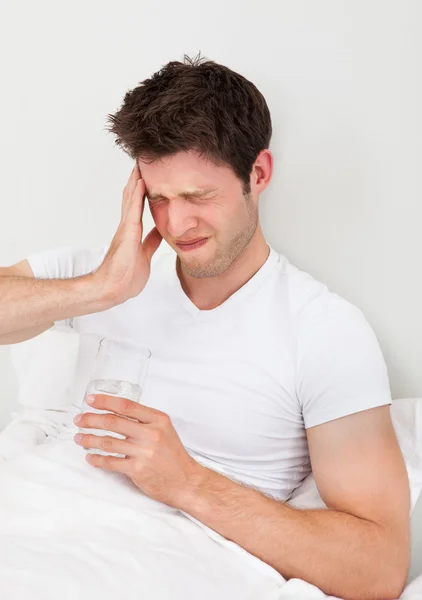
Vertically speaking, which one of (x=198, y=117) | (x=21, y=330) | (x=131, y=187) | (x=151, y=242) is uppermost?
(x=198, y=117)

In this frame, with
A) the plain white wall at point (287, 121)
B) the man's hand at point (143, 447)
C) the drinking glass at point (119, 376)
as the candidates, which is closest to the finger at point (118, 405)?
the man's hand at point (143, 447)

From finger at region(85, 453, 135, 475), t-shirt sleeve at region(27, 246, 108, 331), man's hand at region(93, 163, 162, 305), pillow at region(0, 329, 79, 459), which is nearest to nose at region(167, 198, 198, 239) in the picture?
man's hand at region(93, 163, 162, 305)

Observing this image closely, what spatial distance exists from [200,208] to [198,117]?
6.8 inches

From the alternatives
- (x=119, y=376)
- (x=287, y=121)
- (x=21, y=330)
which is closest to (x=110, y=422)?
(x=119, y=376)

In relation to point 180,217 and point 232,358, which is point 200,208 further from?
point 232,358

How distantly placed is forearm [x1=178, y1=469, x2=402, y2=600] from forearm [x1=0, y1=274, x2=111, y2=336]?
43 cm

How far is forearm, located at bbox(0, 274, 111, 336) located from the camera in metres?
1.49

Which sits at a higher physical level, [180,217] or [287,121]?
[287,121]

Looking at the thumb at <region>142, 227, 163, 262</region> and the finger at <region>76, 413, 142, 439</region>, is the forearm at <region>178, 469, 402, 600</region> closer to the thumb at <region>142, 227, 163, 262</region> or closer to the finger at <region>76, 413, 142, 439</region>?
the finger at <region>76, 413, 142, 439</region>

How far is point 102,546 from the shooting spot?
3.99 ft

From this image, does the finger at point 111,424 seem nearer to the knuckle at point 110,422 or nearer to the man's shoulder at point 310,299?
the knuckle at point 110,422

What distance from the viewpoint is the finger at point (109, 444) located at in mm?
1295

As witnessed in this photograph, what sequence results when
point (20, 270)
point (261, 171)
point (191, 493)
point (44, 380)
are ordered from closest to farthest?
point (191, 493)
point (261, 171)
point (20, 270)
point (44, 380)

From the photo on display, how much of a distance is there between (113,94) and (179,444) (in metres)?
0.99
